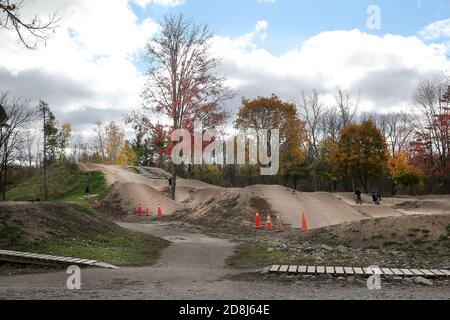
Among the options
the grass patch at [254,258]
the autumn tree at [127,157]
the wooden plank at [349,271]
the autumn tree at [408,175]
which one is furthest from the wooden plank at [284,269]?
the autumn tree at [127,157]

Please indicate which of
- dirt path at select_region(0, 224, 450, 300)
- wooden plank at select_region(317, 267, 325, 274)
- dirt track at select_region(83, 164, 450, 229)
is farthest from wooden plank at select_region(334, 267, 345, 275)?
dirt track at select_region(83, 164, 450, 229)

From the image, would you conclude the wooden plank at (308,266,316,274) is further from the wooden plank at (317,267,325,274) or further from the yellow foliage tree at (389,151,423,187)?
the yellow foliage tree at (389,151,423,187)

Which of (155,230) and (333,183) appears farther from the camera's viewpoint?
(333,183)

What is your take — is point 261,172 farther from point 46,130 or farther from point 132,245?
point 132,245

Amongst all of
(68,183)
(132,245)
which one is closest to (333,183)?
(68,183)

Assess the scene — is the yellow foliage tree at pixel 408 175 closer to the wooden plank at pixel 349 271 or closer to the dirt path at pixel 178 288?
the dirt path at pixel 178 288

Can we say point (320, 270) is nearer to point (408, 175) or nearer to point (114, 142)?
point (408, 175)

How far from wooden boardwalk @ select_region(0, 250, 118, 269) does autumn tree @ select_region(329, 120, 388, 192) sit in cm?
4040

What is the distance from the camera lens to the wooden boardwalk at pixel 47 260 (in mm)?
10812

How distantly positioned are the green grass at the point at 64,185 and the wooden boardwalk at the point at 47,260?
88.9ft

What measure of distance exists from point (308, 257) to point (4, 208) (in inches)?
373

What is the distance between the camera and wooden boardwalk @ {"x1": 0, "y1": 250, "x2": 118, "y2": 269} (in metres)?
10.8

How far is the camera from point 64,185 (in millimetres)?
43219

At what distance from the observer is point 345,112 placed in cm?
6372
